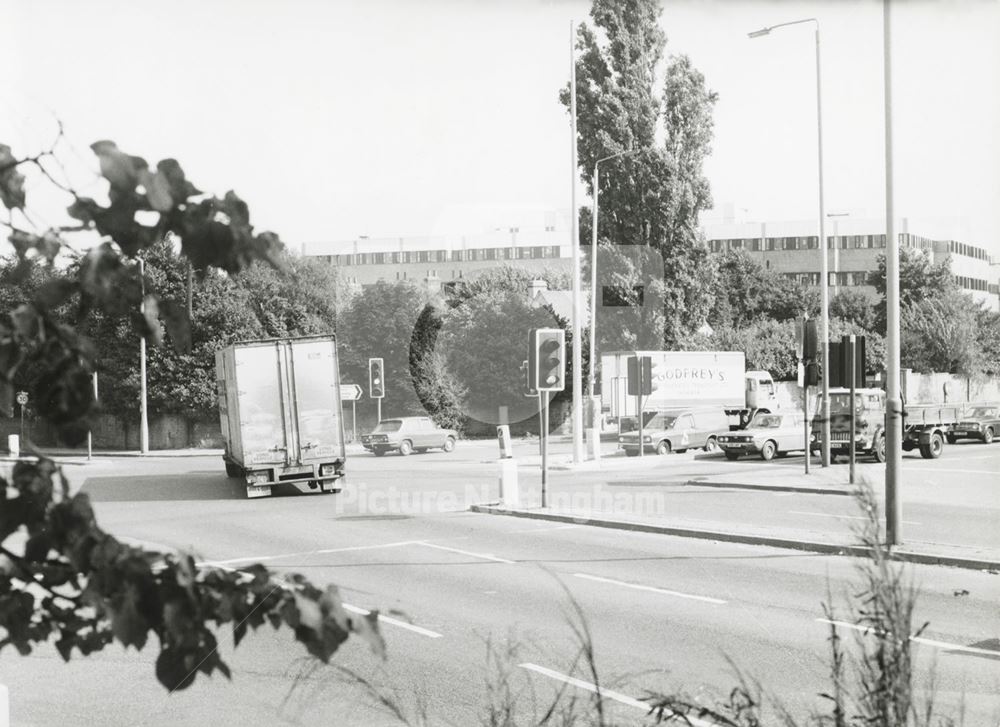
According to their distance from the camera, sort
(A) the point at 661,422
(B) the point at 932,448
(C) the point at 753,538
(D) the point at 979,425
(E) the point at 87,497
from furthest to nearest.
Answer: (D) the point at 979,425 < (A) the point at 661,422 < (B) the point at 932,448 < (C) the point at 753,538 < (E) the point at 87,497

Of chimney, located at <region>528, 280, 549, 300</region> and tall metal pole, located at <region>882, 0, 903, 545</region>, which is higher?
chimney, located at <region>528, 280, 549, 300</region>

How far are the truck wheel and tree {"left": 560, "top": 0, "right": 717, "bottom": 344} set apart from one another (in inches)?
395

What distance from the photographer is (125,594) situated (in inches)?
72.6

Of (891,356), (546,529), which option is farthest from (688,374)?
(891,356)

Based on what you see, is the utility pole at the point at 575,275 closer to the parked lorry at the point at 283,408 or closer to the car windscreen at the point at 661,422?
the parked lorry at the point at 283,408

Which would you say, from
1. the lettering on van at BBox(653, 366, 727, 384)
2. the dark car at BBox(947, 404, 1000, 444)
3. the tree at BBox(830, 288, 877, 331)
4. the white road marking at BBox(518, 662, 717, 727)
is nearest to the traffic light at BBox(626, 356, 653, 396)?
the lettering on van at BBox(653, 366, 727, 384)

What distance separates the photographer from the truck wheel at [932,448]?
3058cm

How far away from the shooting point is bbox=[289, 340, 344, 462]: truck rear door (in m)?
22.1

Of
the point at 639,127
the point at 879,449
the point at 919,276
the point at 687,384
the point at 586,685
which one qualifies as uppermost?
the point at 639,127

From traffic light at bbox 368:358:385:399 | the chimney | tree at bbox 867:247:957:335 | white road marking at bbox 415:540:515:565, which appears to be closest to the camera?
white road marking at bbox 415:540:515:565

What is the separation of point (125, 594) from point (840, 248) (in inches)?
3598

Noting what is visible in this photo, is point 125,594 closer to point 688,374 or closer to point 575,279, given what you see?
point 575,279

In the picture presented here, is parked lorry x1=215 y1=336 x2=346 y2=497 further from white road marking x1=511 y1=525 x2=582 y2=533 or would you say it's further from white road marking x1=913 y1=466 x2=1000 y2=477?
white road marking x1=913 y1=466 x2=1000 y2=477

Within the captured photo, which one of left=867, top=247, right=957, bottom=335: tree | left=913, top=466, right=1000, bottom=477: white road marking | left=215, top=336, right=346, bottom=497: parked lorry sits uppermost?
left=867, top=247, right=957, bottom=335: tree
